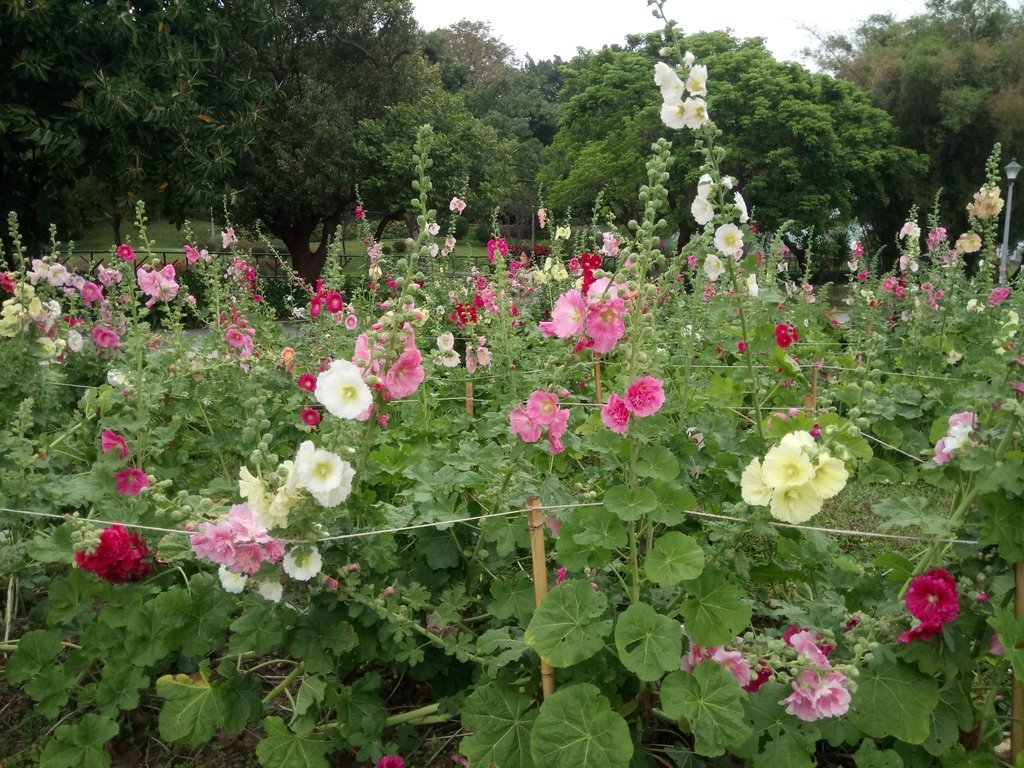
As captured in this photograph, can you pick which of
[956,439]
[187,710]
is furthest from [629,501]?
[187,710]

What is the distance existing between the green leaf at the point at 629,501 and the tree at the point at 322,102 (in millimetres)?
17114

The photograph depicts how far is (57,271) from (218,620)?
9.61 ft

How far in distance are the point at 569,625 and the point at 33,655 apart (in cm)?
151

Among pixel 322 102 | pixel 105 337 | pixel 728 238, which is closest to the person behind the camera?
pixel 728 238

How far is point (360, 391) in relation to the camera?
1.72 m

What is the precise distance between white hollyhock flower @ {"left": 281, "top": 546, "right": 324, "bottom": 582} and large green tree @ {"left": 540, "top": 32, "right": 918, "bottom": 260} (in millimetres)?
20099

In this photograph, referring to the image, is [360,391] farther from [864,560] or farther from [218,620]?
[864,560]

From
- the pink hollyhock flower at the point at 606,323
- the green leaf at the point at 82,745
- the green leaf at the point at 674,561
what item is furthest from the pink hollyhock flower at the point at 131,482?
the green leaf at the point at 674,561

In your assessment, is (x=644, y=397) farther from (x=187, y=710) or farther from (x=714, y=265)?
(x=187, y=710)

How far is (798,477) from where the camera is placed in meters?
1.60

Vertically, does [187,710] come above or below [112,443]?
below

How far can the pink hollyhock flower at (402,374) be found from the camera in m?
1.84

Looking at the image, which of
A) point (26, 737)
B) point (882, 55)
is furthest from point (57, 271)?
point (882, 55)

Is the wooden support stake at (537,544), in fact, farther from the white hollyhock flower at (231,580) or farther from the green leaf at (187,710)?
the green leaf at (187,710)
